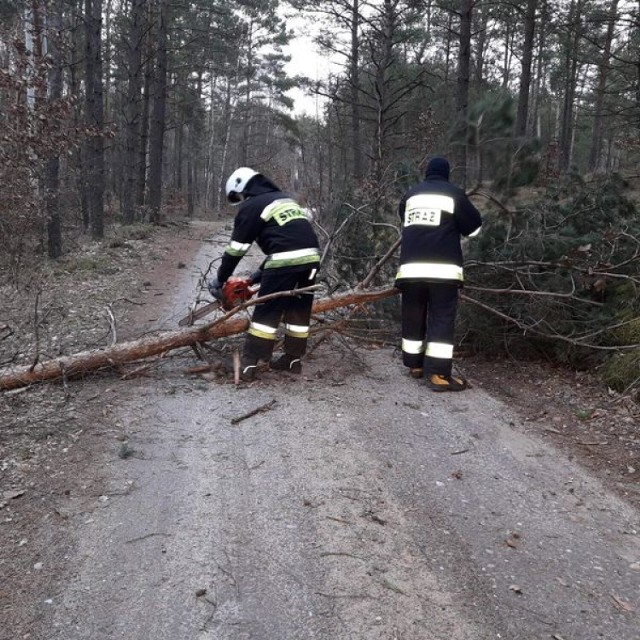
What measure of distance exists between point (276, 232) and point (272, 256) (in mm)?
228

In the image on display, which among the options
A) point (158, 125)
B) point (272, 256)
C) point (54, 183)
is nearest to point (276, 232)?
point (272, 256)

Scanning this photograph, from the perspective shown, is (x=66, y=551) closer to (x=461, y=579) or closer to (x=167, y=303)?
(x=461, y=579)

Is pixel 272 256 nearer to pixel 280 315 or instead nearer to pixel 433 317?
pixel 280 315

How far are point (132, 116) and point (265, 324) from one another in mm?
16270

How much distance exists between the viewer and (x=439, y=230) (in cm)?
550

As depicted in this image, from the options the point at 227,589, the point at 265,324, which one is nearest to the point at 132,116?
the point at 265,324

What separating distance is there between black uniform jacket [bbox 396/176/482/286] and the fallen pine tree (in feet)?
2.29

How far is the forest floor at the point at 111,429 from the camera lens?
2.76 metres

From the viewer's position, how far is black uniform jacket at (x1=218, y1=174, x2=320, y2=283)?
18.2 feet

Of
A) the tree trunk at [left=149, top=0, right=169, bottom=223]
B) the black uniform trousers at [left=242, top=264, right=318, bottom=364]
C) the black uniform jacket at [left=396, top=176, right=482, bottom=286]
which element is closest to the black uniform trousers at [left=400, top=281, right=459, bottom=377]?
the black uniform jacket at [left=396, top=176, right=482, bottom=286]

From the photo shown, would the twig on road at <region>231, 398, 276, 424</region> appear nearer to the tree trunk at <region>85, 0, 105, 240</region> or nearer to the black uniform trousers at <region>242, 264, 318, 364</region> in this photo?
the black uniform trousers at <region>242, 264, 318, 364</region>

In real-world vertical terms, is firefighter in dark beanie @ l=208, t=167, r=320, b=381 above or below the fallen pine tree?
above

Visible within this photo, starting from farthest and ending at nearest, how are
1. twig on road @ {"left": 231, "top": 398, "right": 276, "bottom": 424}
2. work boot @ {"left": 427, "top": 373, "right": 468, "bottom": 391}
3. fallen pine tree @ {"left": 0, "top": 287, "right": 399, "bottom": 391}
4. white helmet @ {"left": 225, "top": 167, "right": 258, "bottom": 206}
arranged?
white helmet @ {"left": 225, "top": 167, "right": 258, "bottom": 206} < work boot @ {"left": 427, "top": 373, "right": 468, "bottom": 391} < fallen pine tree @ {"left": 0, "top": 287, "right": 399, "bottom": 391} < twig on road @ {"left": 231, "top": 398, "right": 276, "bottom": 424}

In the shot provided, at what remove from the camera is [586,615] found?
103 inches
